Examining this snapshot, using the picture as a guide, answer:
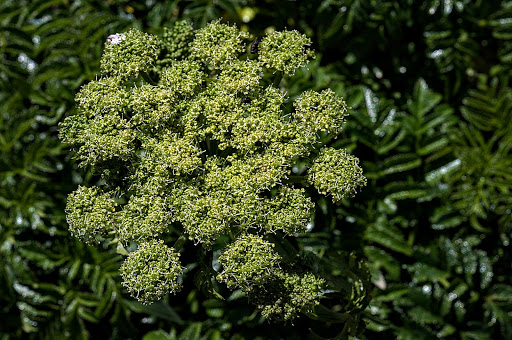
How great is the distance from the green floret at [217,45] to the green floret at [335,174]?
0.34 m

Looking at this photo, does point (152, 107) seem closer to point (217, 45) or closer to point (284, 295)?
point (217, 45)

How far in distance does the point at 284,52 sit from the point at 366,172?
82 cm

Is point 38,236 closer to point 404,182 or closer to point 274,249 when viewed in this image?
point 274,249

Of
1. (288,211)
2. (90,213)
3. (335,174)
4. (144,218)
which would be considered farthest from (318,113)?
(90,213)

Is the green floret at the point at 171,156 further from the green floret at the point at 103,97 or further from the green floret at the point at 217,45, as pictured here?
the green floret at the point at 217,45

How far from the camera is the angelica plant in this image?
1399 millimetres

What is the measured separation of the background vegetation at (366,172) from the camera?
7.33 ft

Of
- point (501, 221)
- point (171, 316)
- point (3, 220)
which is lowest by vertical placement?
point (171, 316)

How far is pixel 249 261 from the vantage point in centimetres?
138

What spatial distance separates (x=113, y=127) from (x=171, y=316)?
103 cm

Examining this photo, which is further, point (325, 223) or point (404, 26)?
point (404, 26)

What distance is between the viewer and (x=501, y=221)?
228cm

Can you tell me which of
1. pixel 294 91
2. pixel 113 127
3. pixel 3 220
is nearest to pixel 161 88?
pixel 113 127

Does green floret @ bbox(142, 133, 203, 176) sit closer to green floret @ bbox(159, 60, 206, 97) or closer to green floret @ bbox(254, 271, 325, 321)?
green floret @ bbox(159, 60, 206, 97)
